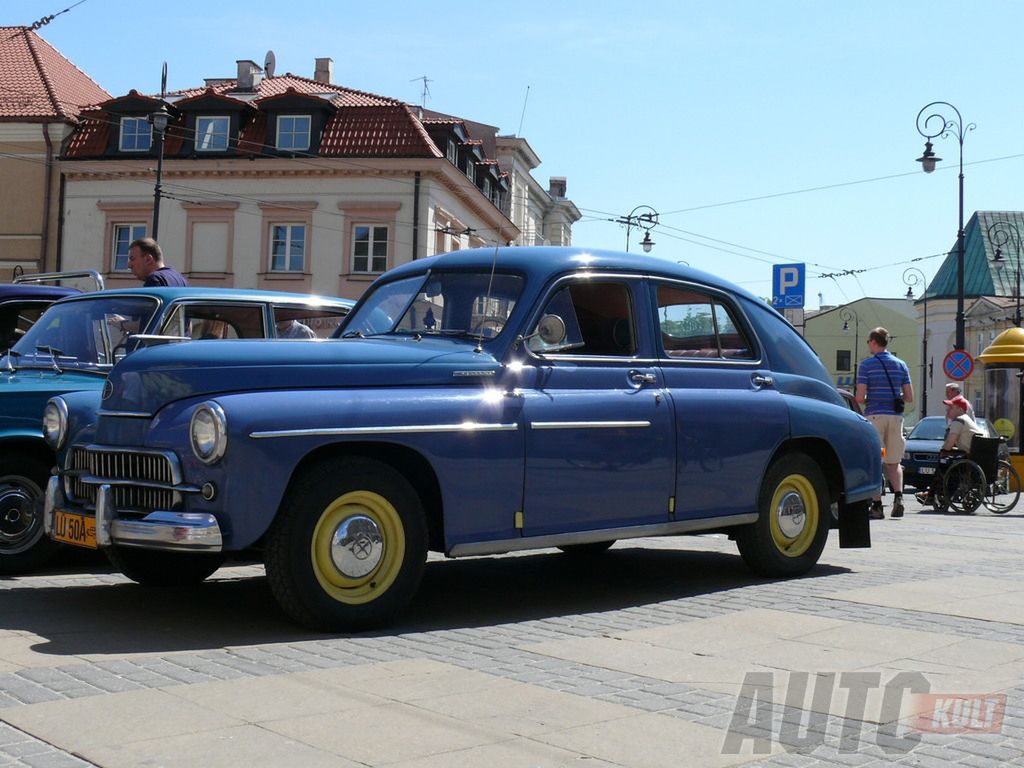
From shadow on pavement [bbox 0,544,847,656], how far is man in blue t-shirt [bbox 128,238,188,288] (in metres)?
2.39

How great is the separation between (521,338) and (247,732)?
10.0ft

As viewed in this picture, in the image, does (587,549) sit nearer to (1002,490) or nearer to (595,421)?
(595,421)

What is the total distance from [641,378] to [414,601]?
177cm

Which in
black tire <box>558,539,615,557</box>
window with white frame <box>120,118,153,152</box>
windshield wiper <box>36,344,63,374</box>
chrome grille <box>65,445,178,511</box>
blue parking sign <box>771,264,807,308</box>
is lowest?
black tire <box>558,539,615,557</box>

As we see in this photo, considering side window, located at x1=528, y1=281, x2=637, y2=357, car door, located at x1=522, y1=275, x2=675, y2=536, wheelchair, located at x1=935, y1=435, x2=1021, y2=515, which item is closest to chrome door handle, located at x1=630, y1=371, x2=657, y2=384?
car door, located at x1=522, y1=275, x2=675, y2=536

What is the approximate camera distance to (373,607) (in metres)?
6.02

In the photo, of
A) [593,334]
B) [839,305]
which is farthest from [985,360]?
[839,305]

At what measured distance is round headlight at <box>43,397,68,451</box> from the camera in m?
7.05

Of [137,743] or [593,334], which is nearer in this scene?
[137,743]

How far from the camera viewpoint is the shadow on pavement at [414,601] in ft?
19.3

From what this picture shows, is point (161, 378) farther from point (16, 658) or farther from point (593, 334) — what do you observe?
point (593, 334)

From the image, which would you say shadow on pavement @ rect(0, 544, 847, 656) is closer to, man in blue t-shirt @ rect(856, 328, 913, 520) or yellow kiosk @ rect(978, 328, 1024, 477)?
man in blue t-shirt @ rect(856, 328, 913, 520)

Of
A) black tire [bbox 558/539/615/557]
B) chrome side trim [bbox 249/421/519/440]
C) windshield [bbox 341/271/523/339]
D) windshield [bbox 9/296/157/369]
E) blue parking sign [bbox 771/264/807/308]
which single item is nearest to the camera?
chrome side trim [bbox 249/421/519/440]

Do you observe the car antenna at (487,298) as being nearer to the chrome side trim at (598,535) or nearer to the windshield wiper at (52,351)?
the chrome side trim at (598,535)
